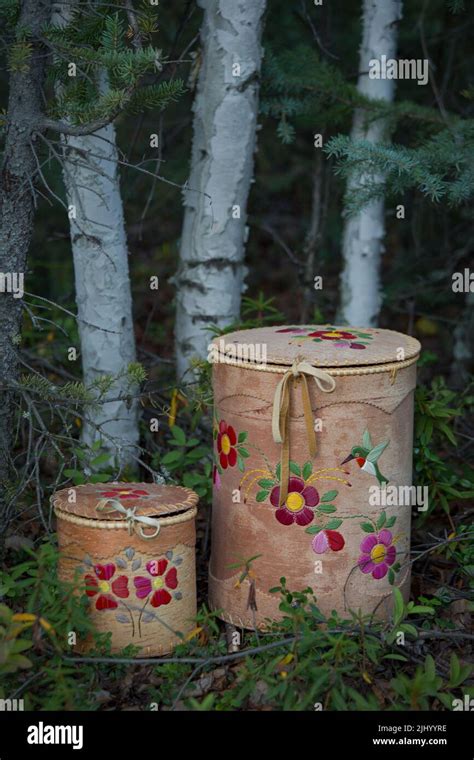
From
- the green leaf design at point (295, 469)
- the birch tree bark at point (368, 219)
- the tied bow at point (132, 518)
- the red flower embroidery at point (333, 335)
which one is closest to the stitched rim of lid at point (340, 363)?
the red flower embroidery at point (333, 335)

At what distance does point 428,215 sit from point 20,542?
3.43m

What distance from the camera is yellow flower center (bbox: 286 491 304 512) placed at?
2920 millimetres

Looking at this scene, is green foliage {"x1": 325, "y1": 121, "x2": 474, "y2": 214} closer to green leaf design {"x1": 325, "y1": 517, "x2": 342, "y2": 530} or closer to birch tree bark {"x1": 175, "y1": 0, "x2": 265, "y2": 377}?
birch tree bark {"x1": 175, "y1": 0, "x2": 265, "y2": 377}

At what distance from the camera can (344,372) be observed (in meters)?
2.85

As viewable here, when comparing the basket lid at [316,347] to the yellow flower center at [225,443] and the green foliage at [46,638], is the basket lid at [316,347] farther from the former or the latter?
the green foliage at [46,638]

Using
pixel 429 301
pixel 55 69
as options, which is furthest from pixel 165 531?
pixel 429 301

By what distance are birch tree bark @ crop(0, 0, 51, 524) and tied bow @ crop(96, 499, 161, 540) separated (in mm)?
578

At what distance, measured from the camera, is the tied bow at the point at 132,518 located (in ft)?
9.20

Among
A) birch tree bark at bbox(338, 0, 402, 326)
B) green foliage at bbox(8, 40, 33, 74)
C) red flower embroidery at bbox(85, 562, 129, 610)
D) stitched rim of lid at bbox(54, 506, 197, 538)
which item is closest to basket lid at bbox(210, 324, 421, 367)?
stitched rim of lid at bbox(54, 506, 197, 538)

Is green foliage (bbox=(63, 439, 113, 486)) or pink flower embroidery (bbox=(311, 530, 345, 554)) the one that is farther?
green foliage (bbox=(63, 439, 113, 486))

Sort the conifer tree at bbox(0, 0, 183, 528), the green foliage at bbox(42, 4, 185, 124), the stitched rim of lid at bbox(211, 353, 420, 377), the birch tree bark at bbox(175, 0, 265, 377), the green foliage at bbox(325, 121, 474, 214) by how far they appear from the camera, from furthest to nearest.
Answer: the birch tree bark at bbox(175, 0, 265, 377)
the green foliage at bbox(325, 121, 474, 214)
the stitched rim of lid at bbox(211, 353, 420, 377)
the conifer tree at bbox(0, 0, 183, 528)
the green foliage at bbox(42, 4, 185, 124)

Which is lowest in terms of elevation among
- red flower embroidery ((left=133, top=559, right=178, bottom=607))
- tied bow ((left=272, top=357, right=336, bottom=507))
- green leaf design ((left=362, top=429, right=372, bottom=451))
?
red flower embroidery ((left=133, top=559, right=178, bottom=607))

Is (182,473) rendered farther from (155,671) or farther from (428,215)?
(428,215)
